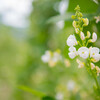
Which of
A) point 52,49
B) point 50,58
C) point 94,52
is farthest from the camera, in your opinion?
point 52,49

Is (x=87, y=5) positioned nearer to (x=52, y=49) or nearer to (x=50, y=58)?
(x=50, y=58)

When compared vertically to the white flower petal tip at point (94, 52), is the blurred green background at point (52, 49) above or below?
above

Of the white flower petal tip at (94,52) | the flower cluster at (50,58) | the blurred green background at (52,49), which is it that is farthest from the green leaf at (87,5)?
the flower cluster at (50,58)

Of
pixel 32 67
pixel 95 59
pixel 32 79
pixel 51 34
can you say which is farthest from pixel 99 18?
pixel 32 79

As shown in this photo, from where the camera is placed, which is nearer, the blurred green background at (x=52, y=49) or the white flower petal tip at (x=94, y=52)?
the white flower petal tip at (x=94, y=52)

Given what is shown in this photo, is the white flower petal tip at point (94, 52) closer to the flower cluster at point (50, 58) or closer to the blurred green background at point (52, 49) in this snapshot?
the blurred green background at point (52, 49)

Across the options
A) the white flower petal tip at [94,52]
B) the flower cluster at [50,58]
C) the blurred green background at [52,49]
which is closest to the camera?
the white flower petal tip at [94,52]

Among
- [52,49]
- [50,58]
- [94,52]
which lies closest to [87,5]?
[94,52]

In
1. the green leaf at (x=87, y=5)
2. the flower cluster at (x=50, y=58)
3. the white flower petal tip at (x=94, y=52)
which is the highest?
the flower cluster at (x=50, y=58)

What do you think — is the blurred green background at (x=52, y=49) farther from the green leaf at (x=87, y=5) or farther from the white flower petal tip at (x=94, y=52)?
the white flower petal tip at (x=94, y=52)

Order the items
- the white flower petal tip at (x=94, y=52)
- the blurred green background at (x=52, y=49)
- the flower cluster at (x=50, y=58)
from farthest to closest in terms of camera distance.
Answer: the flower cluster at (x=50, y=58)
the blurred green background at (x=52, y=49)
the white flower petal tip at (x=94, y=52)

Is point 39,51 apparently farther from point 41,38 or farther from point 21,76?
point 21,76
